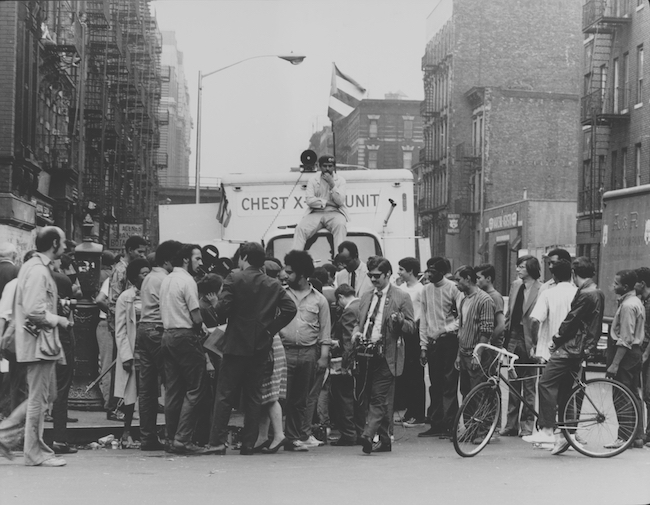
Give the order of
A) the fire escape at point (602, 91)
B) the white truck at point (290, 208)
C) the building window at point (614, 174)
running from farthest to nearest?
the building window at point (614, 174) → the fire escape at point (602, 91) → the white truck at point (290, 208)

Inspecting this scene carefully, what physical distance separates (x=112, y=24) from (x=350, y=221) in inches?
455

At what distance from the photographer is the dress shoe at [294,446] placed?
10195 millimetres

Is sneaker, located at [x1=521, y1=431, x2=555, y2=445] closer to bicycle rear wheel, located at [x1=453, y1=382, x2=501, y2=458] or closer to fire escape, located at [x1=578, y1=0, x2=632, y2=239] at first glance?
bicycle rear wheel, located at [x1=453, y1=382, x2=501, y2=458]

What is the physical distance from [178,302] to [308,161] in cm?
559

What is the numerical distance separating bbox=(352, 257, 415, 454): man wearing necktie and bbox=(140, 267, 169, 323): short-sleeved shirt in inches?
74.1

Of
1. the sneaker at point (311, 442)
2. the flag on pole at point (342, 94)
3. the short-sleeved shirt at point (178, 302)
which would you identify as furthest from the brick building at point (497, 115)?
the short-sleeved shirt at point (178, 302)

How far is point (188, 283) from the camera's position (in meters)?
9.69

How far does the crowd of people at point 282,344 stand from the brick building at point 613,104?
996 inches

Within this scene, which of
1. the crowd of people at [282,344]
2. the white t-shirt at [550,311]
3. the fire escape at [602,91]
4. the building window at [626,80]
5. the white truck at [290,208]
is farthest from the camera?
the fire escape at [602,91]

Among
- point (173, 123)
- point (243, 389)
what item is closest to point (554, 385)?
point (243, 389)

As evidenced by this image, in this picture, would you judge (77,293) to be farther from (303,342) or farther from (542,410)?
(542,410)

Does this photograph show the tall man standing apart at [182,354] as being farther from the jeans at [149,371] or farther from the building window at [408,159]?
the building window at [408,159]

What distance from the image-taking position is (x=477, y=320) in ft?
35.7

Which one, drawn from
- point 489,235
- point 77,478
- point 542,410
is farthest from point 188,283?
point 489,235
